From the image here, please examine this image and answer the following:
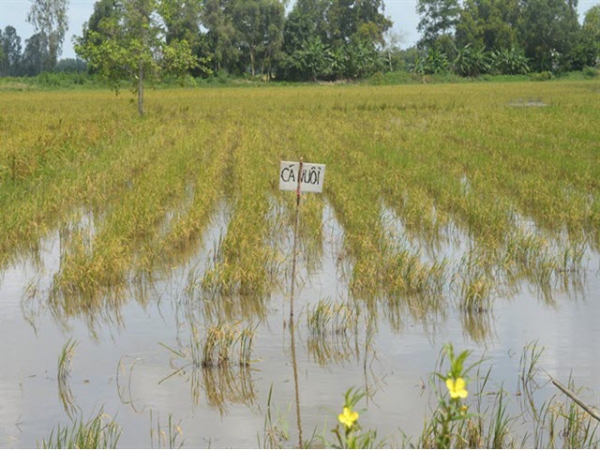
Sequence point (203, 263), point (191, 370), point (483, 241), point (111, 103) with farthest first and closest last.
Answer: point (111, 103)
point (483, 241)
point (203, 263)
point (191, 370)

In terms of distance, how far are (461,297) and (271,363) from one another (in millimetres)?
2150

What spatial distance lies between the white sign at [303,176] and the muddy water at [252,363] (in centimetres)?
86

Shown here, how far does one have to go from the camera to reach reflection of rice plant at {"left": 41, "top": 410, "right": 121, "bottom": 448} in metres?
4.13

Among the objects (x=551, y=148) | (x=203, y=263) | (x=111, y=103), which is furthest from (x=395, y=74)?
(x=203, y=263)

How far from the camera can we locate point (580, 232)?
9977 millimetres

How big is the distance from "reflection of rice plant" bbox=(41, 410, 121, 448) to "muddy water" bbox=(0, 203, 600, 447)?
58mm

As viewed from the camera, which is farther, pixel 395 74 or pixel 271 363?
pixel 395 74

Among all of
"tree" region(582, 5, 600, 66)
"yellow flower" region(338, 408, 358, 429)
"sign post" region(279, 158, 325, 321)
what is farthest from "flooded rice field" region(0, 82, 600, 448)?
"tree" region(582, 5, 600, 66)

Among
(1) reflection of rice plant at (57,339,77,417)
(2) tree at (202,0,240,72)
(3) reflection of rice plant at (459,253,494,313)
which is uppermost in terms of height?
(2) tree at (202,0,240,72)

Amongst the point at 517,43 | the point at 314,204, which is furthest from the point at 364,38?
the point at 314,204

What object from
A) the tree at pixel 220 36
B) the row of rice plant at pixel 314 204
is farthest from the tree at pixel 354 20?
the row of rice plant at pixel 314 204

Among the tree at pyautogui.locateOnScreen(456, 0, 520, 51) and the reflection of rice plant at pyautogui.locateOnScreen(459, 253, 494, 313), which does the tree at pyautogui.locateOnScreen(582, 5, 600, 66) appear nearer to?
the tree at pyautogui.locateOnScreen(456, 0, 520, 51)

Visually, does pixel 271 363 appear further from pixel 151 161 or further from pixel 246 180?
pixel 151 161

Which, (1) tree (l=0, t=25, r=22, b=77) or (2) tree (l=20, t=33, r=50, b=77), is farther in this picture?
(1) tree (l=0, t=25, r=22, b=77)
